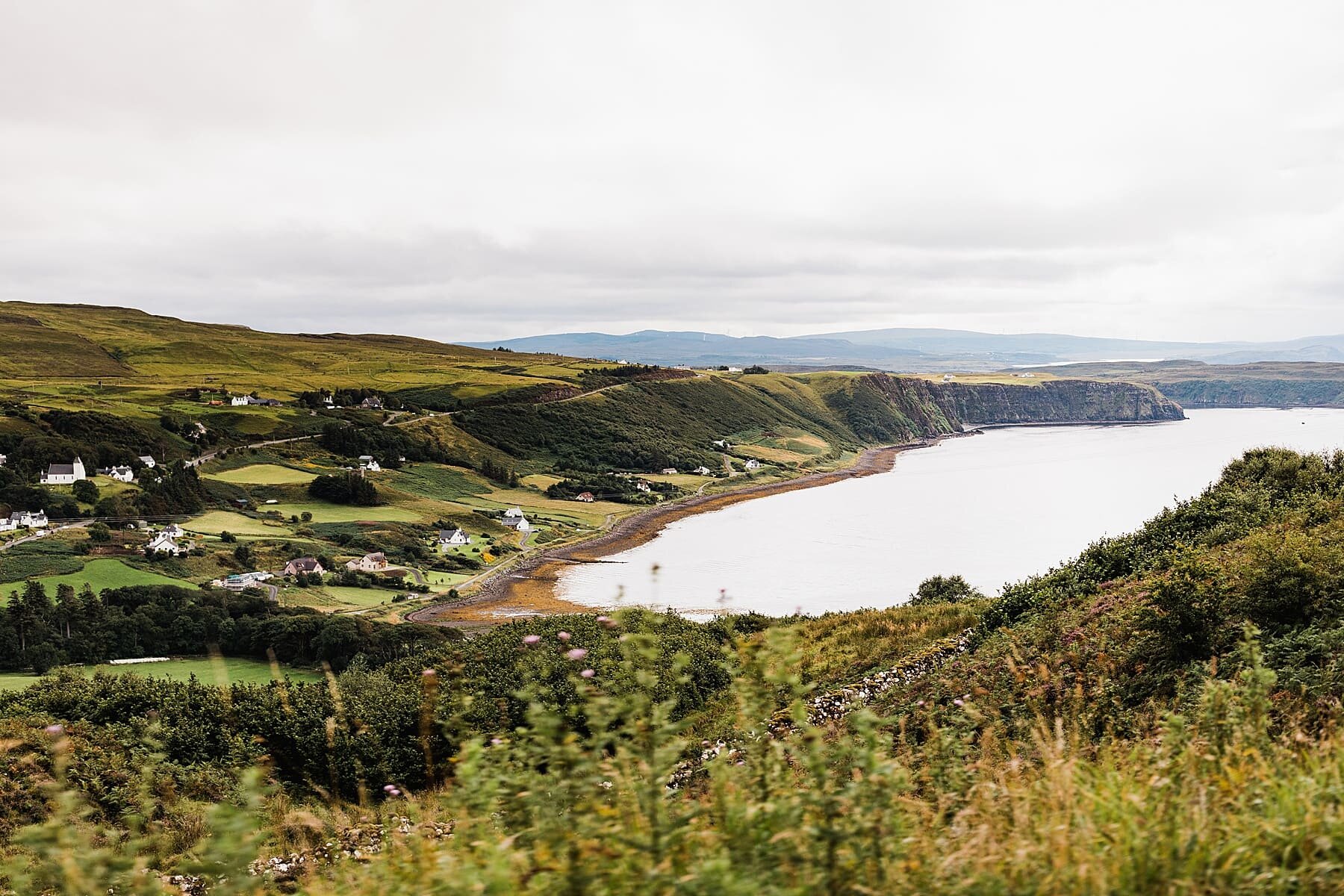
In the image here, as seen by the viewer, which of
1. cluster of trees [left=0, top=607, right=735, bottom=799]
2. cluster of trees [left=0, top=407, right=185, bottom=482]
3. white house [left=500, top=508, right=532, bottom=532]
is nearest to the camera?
cluster of trees [left=0, top=607, right=735, bottom=799]

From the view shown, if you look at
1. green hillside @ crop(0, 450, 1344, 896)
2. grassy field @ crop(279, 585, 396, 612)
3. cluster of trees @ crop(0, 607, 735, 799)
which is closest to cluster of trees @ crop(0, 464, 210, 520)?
grassy field @ crop(279, 585, 396, 612)

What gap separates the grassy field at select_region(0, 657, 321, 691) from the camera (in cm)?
3219

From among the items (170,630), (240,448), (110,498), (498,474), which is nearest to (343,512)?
(110,498)

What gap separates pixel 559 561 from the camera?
70438 mm

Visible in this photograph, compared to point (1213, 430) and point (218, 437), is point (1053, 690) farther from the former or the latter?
point (1213, 430)

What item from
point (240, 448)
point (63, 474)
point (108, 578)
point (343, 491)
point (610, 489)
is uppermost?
point (240, 448)

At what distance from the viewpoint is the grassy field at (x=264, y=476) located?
8312 centimetres

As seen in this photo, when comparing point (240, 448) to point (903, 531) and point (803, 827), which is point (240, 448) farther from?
point (803, 827)

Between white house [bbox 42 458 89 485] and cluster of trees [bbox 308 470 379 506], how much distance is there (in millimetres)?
19699

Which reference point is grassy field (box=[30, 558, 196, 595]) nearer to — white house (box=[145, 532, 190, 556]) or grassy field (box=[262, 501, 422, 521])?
white house (box=[145, 532, 190, 556])

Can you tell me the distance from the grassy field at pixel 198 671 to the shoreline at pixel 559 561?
1417 cm

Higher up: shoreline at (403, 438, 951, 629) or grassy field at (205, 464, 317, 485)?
grassy field at (205, 464, 317, 485)

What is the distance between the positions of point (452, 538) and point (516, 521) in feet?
29.5

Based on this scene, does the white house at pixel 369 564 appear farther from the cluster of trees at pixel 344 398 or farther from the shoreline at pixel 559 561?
the cluster of trees at pixel 344 398
